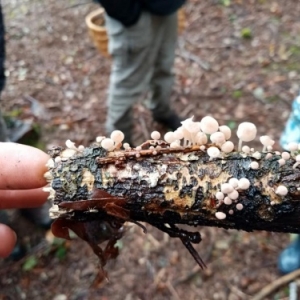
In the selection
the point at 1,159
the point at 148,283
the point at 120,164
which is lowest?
the point at 148,283

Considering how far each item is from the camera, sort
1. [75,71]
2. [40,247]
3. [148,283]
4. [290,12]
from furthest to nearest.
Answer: [290,12] < [75,71] < [40,247] < [148,283]

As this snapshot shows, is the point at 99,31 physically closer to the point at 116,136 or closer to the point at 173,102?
the point at 173,102

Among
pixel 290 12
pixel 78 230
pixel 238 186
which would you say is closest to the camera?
pixel 238 186

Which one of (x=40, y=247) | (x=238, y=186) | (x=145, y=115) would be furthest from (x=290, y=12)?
(x=238, y=186)

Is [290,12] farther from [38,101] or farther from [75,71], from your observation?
[38,101]

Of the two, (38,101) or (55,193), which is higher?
(55,193)

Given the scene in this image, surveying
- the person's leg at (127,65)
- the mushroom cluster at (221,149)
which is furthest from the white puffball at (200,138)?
the person's leg at (127,65)

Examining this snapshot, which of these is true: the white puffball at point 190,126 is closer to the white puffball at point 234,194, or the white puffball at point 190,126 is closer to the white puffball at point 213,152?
the white puffball at point 213,152

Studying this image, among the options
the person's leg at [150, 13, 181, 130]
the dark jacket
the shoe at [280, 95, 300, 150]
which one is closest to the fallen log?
the shoe at [280, 95, 300, 150]

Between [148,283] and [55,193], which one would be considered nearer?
[55,193]
